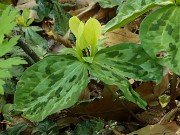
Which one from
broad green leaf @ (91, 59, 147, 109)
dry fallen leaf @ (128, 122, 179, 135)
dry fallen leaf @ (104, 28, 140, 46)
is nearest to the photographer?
broad green leaf @ (91, 59, 147, 109)

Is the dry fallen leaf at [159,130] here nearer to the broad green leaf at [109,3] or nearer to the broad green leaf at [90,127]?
the broad green leaf at [90,127]

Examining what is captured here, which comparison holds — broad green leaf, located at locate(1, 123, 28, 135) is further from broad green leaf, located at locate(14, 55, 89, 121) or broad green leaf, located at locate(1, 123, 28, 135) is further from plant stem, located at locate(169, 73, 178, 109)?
plant stem, located at locate(169, 73, 178, 109)

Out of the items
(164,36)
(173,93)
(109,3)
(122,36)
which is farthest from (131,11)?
(109,3)

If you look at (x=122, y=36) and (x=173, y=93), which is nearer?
(x=173, y=93)

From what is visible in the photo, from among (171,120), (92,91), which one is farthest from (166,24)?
(92,91)

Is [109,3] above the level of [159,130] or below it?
above

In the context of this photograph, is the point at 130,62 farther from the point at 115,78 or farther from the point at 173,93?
the point at 173,93

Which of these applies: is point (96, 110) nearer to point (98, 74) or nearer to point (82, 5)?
point (98, 74)

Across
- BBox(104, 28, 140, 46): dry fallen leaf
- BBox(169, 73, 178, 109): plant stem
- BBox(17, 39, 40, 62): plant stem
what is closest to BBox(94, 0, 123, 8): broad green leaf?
BBox(104, 28, 140, 46): dry fallen leaf
